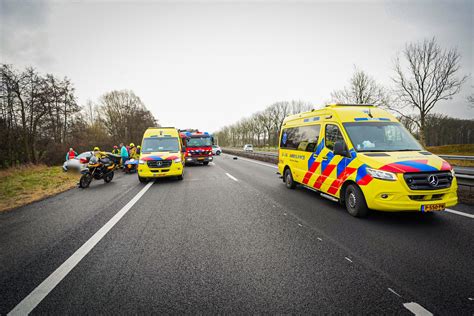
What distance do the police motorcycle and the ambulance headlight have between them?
10346mm

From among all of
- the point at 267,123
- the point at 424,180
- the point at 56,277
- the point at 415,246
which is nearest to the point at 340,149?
the point at 424,180

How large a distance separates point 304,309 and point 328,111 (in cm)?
514

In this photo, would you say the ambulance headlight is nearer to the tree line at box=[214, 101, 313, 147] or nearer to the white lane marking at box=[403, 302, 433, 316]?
the white lane marking at box=[403, 302, 433, 316]

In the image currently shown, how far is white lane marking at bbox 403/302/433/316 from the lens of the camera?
206cm

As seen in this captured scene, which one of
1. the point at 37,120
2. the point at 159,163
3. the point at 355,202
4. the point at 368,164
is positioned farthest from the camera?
the point at 37,120

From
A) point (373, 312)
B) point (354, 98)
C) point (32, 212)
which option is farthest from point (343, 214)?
point (354, 98)

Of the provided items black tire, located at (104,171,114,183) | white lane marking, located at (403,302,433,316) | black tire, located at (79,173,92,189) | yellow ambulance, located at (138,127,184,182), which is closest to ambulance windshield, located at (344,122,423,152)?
white lane marking, located at (403,302,433,316)

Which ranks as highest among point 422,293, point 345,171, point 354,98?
point 354,98

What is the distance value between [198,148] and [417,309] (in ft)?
54.8

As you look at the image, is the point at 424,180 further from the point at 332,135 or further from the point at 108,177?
the point at 108,177

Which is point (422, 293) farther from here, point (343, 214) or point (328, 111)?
point (328, 111)

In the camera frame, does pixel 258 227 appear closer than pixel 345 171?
Yes

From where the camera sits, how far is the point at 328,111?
6.10 m

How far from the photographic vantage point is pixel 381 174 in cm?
430
